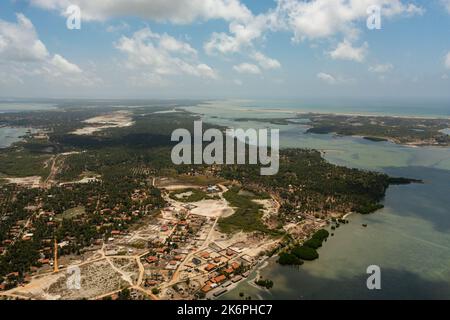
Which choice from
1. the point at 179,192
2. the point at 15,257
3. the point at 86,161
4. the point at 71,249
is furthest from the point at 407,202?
the point at 86,161

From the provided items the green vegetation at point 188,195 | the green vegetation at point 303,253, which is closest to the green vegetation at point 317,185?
the green vegetation at point 303,253

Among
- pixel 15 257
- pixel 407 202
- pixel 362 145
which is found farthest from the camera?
pixel 362 145

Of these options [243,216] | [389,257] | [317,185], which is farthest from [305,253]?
[317,185]

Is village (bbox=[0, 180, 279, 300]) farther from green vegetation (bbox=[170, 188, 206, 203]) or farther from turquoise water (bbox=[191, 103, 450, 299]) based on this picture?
green vegetation (bbox=[170, 188, 206, 203])

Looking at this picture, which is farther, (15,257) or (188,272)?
(15,257)

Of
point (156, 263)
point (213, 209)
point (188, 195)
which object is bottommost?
point (156, 263)

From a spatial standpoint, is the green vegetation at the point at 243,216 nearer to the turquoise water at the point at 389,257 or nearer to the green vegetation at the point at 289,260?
the green vegetation at the point at 289,260

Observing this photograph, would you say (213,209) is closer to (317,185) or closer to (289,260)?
(289,260)

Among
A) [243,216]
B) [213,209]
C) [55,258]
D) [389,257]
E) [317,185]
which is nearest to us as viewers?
[55,258]
